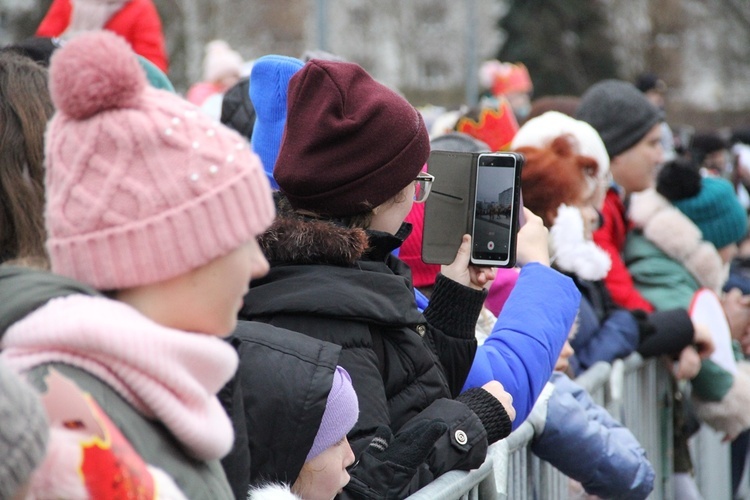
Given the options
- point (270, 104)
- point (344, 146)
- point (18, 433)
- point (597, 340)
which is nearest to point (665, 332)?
point (597, 340)

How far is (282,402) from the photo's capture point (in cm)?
219

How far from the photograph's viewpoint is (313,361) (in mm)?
2215

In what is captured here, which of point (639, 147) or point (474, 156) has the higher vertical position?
point (474, 156)

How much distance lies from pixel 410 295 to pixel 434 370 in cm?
21

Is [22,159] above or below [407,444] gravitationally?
above

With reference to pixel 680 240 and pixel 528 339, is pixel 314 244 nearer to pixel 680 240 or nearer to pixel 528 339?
pixel 528 339

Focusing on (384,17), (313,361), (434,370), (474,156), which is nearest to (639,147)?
(474,156)

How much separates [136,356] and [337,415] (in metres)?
0.75

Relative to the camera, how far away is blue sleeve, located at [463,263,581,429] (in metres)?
3.03

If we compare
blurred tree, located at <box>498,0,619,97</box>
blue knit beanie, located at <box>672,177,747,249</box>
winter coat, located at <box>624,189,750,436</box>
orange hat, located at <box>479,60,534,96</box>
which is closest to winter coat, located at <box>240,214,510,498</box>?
winter coat, located at <box>624,189,750,436</box>

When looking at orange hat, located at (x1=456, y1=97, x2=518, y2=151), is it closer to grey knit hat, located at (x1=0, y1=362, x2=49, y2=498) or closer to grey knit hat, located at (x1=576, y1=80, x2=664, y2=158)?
grey knit hat, located at (x1=576, y1=80, x2=664, y2=158)

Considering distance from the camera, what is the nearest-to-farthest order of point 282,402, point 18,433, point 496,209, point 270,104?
1. point 18,433
2. point 282,402
3. point 496,209
4. point 270,104

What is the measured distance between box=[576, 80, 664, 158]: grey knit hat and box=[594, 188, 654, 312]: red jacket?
349mm

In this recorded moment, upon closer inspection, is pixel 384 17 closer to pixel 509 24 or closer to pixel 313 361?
pixel 509 24
